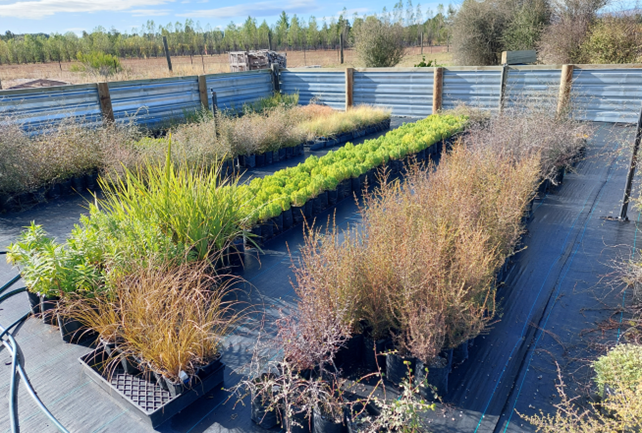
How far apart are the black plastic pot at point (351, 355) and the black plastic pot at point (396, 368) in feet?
0.73

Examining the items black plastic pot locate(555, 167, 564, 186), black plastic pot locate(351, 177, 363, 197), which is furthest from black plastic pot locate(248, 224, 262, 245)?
black plastic pot locate(555, 167, 564, 186)

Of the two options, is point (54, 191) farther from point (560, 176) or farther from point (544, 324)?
point (560, 176)

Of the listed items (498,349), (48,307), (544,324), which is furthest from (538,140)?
(48,307)

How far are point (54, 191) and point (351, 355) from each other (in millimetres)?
5266

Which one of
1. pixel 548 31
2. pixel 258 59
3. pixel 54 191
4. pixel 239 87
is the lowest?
pixel 54 191

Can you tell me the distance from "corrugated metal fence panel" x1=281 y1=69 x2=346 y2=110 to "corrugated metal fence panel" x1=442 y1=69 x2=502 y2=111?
2993 millimetres

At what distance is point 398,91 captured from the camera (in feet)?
37.6

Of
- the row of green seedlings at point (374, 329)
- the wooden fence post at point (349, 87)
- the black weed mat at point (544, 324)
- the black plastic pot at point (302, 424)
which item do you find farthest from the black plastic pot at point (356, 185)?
the wooden fence post at point (349, 87)

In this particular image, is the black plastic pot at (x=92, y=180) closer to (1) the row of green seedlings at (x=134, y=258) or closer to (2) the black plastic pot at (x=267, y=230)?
(1) the row of green seedlings at (x=134, y=258)

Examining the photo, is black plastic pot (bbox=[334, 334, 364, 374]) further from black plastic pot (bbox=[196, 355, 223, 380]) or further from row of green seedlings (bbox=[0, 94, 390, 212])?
row of green seedlings (bbox=[0, 94, 390, 212])

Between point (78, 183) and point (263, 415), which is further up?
point (78, 183)

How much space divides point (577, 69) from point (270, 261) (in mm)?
8792

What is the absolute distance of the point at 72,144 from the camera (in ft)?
20.4

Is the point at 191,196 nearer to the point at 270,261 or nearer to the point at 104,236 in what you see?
the point at 104,236
